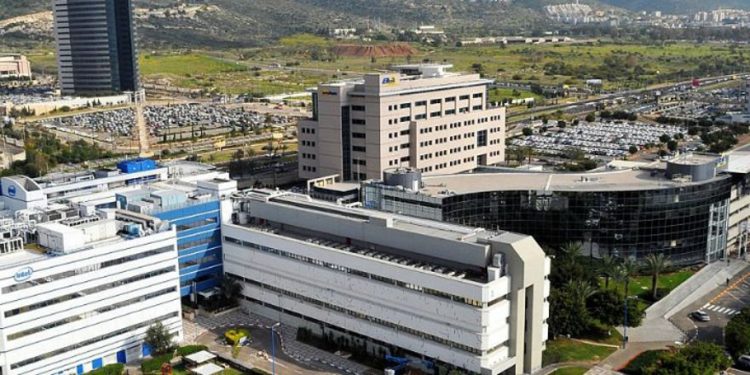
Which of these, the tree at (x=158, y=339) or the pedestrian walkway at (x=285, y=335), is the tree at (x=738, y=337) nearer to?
the pedestrian walkway at (x=285, y=335)

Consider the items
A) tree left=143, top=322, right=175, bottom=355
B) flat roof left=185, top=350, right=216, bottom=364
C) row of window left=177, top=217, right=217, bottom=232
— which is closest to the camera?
flat roof left=185, top=350, right=216, bottom=364

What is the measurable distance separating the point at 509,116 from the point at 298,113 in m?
46.9

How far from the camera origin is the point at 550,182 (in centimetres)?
6888

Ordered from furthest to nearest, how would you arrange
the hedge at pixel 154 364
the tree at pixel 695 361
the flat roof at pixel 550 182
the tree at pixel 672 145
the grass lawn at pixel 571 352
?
the tree at pixel 672 145 < the flat roof at pixel 550 182 < the grass lawn at pixel 571 352 < the hedge at pixel 154 364 < the tree at pixel 695 361

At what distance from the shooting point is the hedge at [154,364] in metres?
49.6

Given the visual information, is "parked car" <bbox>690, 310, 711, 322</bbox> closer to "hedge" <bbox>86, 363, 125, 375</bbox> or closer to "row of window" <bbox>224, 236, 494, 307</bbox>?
"row of window" <bbox>224, 236, 494, 307</bbox>

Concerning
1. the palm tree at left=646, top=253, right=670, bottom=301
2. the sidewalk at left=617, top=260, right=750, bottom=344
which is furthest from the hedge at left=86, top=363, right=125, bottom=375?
the palm tree at left=646, top=253, right=670, bottom=301

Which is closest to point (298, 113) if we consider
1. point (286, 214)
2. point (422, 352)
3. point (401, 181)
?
point (401, 181)

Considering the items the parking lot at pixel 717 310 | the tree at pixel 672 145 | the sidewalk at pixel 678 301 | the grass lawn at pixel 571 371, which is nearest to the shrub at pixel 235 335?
the grass lawn at pixel 571 371

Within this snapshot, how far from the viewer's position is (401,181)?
2744 inches

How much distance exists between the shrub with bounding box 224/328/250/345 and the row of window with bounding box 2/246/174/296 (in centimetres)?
736

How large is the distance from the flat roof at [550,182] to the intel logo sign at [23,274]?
33975 millimetres

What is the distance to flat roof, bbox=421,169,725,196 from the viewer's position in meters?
66.5

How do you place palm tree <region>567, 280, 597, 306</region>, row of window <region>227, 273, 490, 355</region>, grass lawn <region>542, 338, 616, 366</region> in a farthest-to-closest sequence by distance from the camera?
1. palm tree <region>567, 280, 597, 306</region>
2. grass lawn <region>542, 338, 616, 366</region>
3. row of window <region>227, 273, 490, 355</region>
